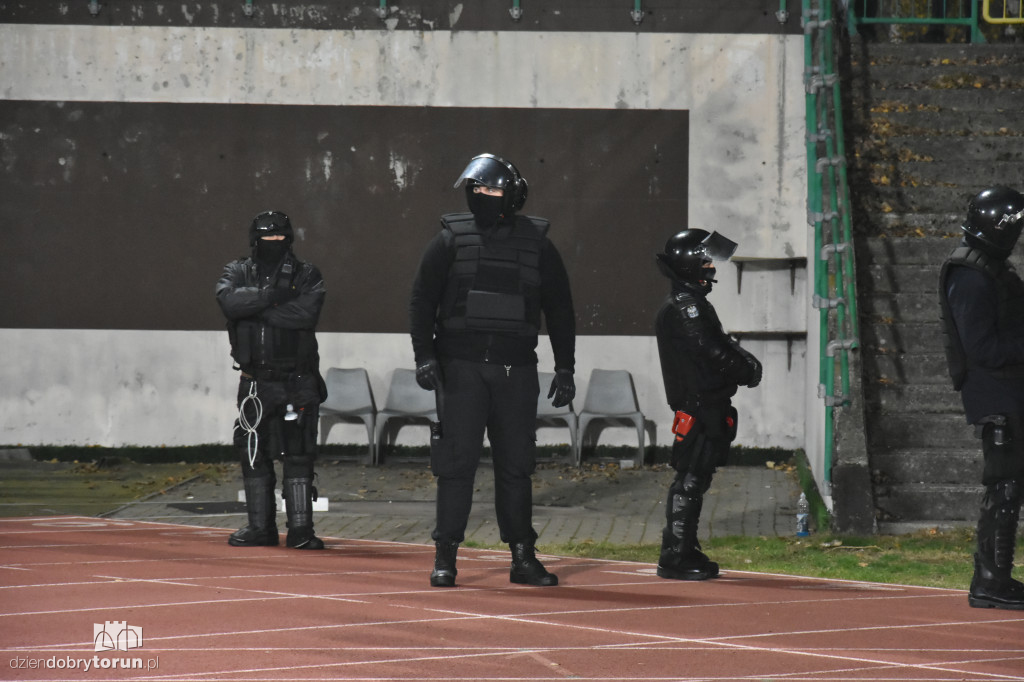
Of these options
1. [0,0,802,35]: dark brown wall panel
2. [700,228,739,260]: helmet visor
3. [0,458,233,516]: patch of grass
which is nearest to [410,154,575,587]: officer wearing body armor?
[700,228,739,260]: helmet visor

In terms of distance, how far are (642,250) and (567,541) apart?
18.2ft

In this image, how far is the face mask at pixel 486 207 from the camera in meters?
6.85

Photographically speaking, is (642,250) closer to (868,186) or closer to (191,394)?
(868,186)

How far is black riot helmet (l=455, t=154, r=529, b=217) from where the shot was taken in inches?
269

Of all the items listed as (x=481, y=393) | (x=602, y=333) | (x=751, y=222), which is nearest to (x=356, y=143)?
(x=602, y=333)

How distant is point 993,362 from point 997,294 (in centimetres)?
33

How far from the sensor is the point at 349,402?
47.2 feet

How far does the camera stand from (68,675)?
484 centimetres

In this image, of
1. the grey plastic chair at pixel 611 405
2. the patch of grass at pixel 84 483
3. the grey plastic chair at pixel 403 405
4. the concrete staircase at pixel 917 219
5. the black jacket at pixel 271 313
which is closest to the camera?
the black jacket at pixel 271 313

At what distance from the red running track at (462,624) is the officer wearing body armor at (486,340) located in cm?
45

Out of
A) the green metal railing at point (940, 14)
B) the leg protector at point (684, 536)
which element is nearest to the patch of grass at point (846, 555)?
the leg protector at point (684, 536)

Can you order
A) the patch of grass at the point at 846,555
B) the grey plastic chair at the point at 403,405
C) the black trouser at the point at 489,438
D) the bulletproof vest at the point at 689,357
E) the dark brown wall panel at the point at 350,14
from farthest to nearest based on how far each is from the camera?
the dark brown wall panel at the point at 350,14
the grey plastic chair at the point at 403,405
the patch of grass at the point at 846,555
the bulletproof vest at the point at 689,357
the black trouser at the point at 489,438

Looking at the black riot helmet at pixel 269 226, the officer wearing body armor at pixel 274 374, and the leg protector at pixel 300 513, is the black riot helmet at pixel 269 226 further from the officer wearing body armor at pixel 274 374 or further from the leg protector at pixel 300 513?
the leg protector at pixel 300 513

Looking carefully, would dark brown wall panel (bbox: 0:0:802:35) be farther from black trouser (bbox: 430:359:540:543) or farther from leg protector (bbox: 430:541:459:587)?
leg protector (bbox: 430:541:459:587)
